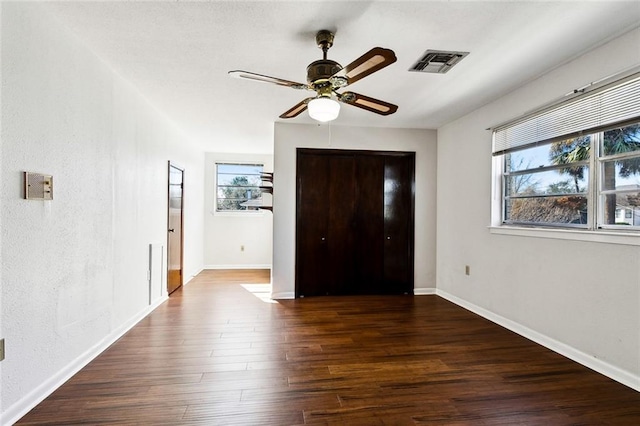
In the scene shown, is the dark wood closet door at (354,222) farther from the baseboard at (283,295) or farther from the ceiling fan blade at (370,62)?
the ceiling fan blade at (370,62)

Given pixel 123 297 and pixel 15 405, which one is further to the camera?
pixel 123 297

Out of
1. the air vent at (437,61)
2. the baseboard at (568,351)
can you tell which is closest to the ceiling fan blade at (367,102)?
the air vent at (437,61)

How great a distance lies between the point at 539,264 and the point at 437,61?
2022mm

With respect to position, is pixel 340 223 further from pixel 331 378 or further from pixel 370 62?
pixel 370 62

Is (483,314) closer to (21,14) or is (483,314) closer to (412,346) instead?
(412,346)

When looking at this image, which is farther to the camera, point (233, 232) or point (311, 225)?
point (233, 232)

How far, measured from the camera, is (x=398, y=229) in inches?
186

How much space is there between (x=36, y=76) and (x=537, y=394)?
3.70 m

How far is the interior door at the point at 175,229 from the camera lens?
4.42 m

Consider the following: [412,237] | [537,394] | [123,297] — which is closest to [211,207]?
[123,297]

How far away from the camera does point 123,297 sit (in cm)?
306

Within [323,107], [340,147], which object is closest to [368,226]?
[340,147]

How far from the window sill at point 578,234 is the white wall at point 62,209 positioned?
3.79 metres

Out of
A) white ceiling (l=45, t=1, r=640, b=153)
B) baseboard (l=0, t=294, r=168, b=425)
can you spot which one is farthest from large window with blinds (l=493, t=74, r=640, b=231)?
baseboard (l=0, t=294, r=168, b=425)
